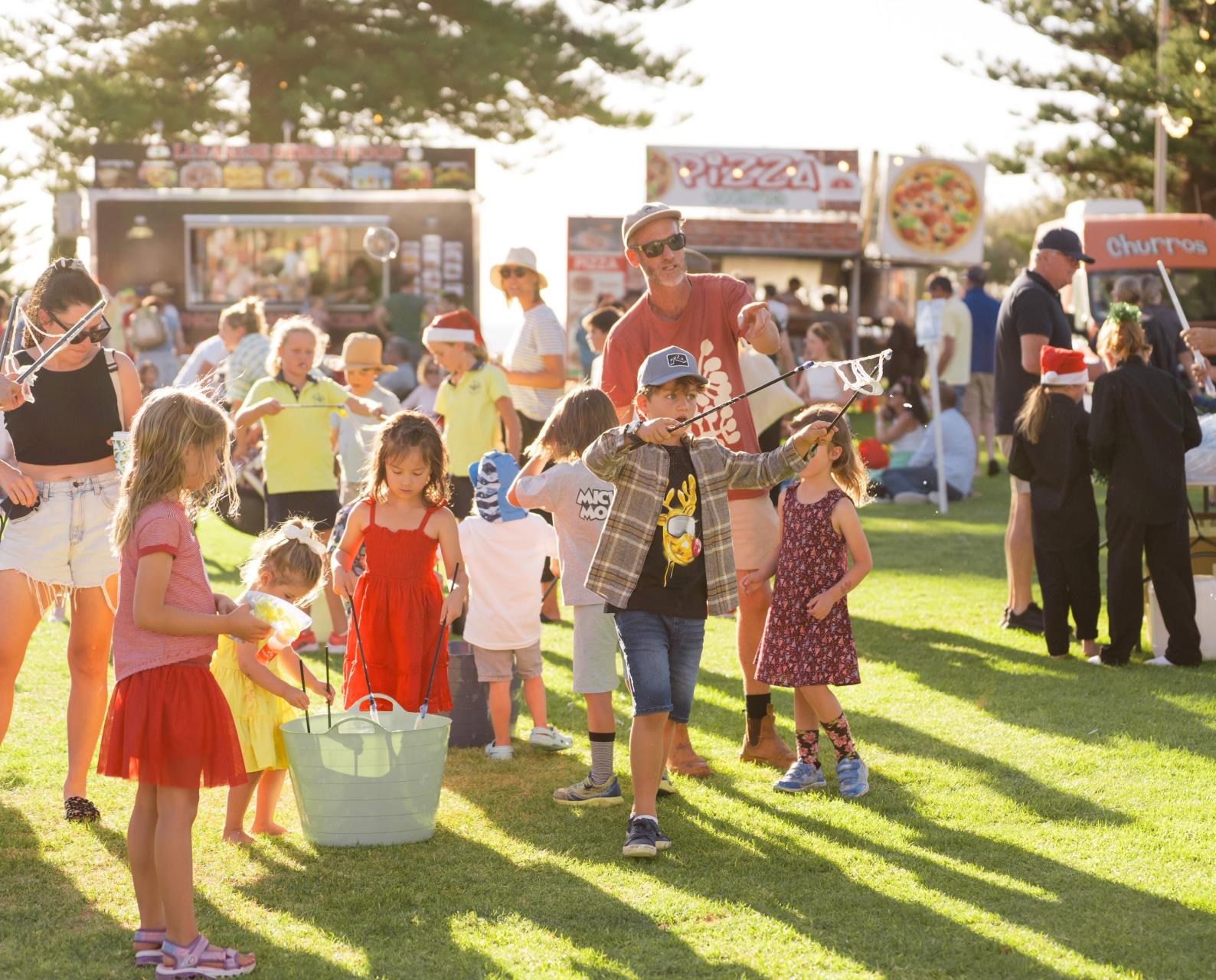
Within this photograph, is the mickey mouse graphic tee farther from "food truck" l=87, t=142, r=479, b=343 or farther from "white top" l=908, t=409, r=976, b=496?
"food truck" l=87, t=142, r=479, b=343

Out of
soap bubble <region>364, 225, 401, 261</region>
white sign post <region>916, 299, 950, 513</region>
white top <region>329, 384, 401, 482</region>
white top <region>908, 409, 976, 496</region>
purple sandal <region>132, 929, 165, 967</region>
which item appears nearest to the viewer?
purple sandal <region>132, 929, 165, 967</region>

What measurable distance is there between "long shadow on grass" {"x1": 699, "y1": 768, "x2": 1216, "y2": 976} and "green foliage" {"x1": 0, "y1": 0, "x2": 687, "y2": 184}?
79.9 feet

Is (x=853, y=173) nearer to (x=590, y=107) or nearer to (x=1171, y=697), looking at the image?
(x=590, y=107)

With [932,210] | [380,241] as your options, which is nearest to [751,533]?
[380,241]

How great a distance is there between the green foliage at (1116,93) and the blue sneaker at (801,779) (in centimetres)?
2211

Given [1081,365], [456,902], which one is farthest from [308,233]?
[456,902]

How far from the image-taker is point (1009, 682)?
7.22 metres

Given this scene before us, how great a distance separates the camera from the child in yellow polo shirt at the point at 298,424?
738cm

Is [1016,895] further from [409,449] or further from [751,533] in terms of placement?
[409,449]

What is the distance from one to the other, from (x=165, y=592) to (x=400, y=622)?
1616 mm

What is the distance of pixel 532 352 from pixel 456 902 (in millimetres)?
4310

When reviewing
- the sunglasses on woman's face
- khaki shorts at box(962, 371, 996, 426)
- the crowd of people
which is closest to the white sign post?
khaki shorts at box(962, 371, 996, 426)

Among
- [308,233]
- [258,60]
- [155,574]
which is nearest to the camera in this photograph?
[155,574]

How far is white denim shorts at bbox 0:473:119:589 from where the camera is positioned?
508 cm
